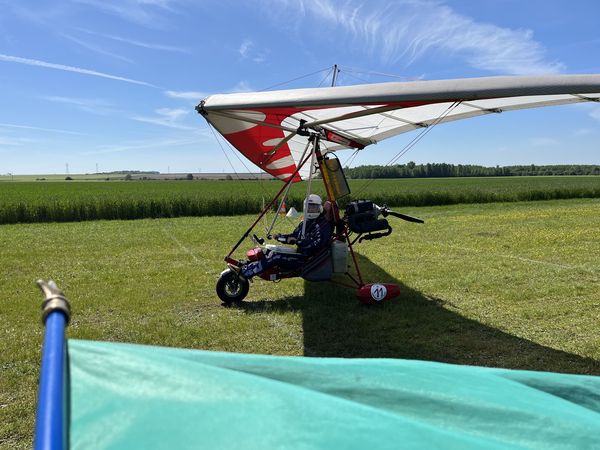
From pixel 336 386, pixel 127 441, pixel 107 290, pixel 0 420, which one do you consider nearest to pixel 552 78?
pixel 336 386

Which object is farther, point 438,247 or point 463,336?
point 438,247

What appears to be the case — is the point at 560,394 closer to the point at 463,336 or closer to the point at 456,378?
the point at 456,378

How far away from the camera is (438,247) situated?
382 inches

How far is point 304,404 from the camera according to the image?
1.19 meters

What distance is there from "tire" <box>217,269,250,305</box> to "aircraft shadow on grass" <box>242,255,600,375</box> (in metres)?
0.15

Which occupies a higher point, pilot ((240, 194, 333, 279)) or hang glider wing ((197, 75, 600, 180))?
hang glider wing ((197, 75, 600, 180))

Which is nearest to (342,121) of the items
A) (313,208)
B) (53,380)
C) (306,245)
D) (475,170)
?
(313,208)

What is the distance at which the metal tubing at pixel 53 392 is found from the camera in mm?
892

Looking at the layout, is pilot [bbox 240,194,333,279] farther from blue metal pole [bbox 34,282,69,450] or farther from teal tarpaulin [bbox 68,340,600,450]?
blue metal pole [bbox 34,282,69,450]

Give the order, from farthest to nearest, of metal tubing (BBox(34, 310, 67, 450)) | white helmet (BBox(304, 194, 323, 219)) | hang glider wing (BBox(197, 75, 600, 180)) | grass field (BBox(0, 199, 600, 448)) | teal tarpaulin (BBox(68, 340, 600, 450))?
white helmet (BBox(304, 194, 323, 219)), grass field (BBox(0, 199, 600, 448)), hang glider wing (BBox(197, 75, 600, 180)), teal tarpaulin (BBox(68, 340, 600, 450)), metal tubing (BBox(34, 310, 67, 450))

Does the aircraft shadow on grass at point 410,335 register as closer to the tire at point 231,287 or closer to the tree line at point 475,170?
the tire at point 231,287

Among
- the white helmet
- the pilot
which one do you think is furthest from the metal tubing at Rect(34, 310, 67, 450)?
the white helmet

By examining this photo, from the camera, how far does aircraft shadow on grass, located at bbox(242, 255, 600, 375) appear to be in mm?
4082

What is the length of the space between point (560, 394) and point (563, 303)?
183 inches
